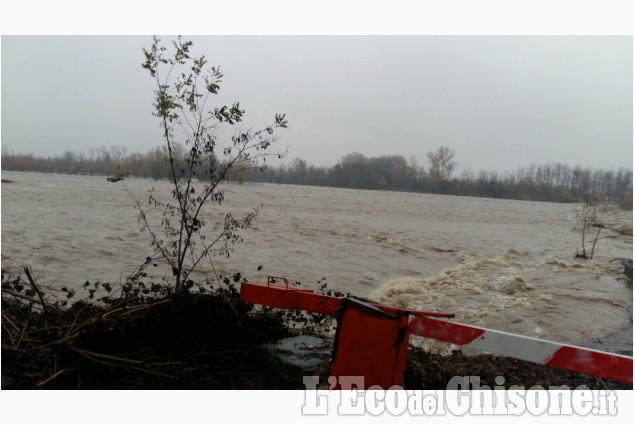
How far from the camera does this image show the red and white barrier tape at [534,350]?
2.29 metres

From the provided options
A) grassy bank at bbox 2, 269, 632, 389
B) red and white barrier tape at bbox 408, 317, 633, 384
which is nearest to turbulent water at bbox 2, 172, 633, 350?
grassy bank at bbox 2, 269, 632, 389

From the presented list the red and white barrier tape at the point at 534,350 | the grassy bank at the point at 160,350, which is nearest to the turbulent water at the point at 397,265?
the grassy bank at the point at 160,350

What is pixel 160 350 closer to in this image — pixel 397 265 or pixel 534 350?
pixel 534 350

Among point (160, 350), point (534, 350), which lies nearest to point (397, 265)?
point (160, 350)

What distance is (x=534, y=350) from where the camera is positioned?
2430mm

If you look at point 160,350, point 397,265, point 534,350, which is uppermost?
point 534,350

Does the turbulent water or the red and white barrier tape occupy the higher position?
the red and white barrier tape

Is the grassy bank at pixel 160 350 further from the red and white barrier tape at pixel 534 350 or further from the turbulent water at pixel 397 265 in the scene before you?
the turbulent water at pixel 397 265

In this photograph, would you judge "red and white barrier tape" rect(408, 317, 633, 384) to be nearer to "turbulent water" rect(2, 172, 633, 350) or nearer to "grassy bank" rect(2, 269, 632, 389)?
"grassy bank" rect(2, 269, 632, 389)

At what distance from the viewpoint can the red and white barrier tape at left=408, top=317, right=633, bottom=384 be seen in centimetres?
229

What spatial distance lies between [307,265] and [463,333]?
29.5 ft

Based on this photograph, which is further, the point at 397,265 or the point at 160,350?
the point at 397,265

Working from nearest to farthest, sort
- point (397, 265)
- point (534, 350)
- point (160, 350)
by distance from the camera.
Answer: point (534, 350) < point (160, 350) < point (397, 265)
